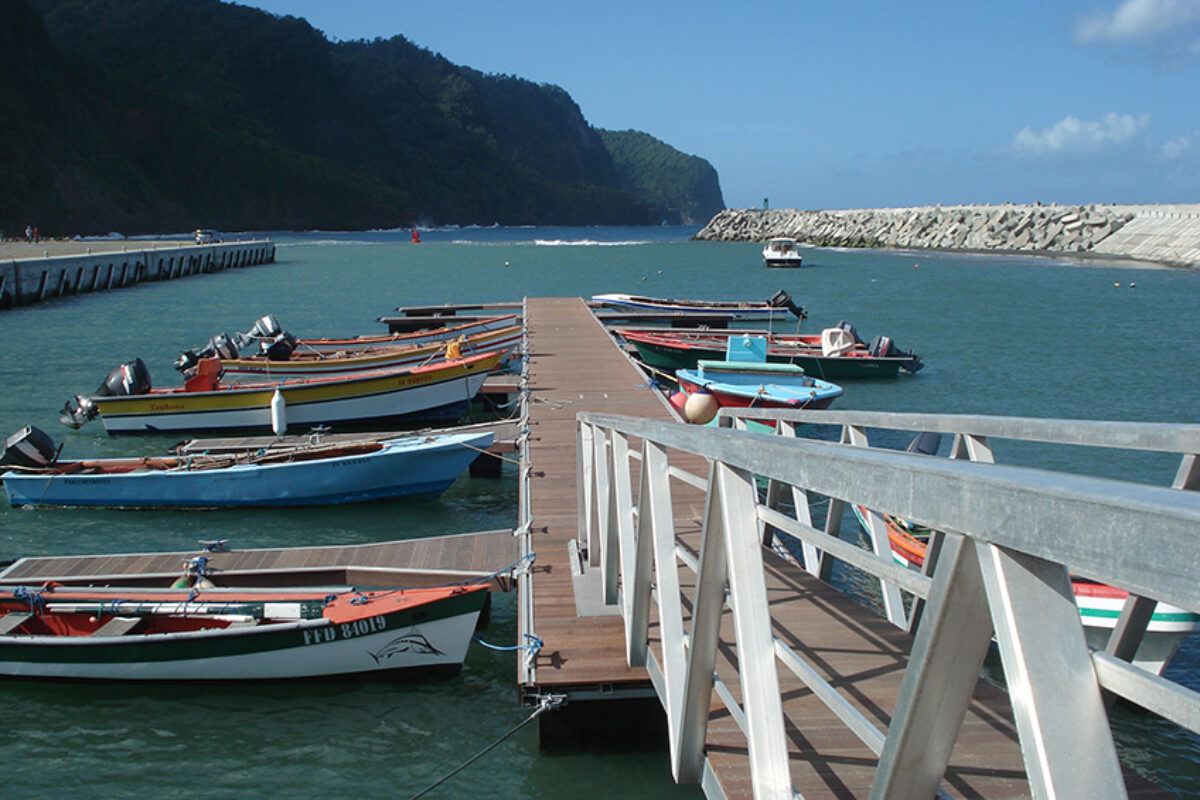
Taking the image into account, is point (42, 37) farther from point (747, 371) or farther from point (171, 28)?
point (747, 371)

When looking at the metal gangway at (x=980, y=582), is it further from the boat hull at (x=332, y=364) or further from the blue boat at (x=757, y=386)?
the boat hull at (x=332, y=364)

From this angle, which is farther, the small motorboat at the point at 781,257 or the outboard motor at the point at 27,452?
the small motorboat at the point at 781,257

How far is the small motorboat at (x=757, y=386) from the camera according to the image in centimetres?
1511

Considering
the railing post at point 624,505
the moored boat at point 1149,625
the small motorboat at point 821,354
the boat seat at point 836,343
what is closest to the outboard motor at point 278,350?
the small motorboat at point 821,354

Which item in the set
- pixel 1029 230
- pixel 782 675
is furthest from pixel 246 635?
pixel 1029 230

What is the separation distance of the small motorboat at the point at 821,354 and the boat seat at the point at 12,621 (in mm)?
16415

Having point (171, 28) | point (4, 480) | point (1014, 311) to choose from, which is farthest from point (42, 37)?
point (4, 480)

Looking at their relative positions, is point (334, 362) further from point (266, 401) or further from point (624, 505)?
point (624, 505)

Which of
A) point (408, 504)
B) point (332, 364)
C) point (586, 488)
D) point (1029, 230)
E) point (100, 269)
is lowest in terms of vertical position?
point (408, 504)

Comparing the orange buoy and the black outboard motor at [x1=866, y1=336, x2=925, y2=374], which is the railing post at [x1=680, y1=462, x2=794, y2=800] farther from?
the black outboard motor at [x1=866, y1=336, x2=925, y2=374]

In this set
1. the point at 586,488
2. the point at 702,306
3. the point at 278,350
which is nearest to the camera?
the point at 586,488

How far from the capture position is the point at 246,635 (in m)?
7.41

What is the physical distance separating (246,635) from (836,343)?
59.3ft

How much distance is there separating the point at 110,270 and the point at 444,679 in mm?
43449
